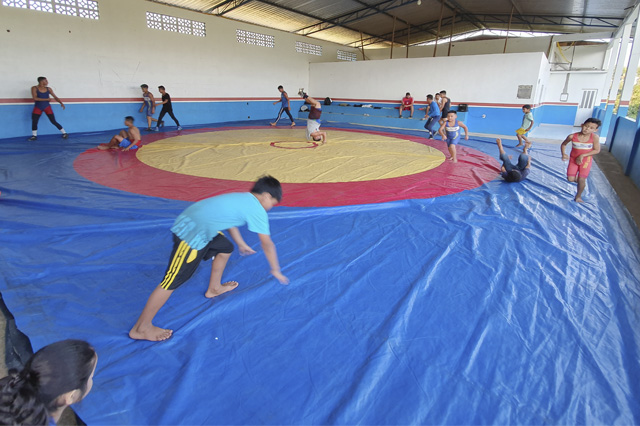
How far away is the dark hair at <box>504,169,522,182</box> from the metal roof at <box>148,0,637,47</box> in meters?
11.4

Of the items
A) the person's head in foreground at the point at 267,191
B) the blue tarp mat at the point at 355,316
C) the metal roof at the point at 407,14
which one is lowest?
the blue tarp mat at the point at 355,316

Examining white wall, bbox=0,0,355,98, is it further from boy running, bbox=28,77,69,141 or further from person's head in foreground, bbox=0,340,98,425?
person's head in foreground, bbox=0,340,98,425

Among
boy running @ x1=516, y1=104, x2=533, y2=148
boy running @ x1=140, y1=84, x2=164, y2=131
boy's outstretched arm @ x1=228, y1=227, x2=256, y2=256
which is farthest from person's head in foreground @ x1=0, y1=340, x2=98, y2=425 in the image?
boy running @ x1=140, y1=84, x2=164, y2=131

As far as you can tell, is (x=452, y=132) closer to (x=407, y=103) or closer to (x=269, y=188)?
(x=269, y=188)

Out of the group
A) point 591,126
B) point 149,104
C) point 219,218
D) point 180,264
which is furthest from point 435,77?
point 180,264

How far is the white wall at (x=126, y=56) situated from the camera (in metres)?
9.76

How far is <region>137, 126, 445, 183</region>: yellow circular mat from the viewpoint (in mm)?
6715

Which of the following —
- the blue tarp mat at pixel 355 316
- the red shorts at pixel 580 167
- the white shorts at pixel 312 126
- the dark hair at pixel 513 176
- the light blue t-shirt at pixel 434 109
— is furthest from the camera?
the light blue t-shirt at pixel 434 109

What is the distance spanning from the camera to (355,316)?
261cm

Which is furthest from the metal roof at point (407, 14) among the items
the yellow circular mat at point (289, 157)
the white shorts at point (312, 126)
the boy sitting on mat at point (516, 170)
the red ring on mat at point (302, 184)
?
the boy sitting on mat at point (516, 170)

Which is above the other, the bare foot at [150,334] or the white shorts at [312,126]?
the white shorts at [312,126]

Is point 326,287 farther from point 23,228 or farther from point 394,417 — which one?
point 23,228

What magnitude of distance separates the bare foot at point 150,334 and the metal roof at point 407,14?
13.9m

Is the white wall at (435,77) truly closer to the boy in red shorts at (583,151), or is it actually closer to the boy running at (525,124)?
the boy running at (525,124)
